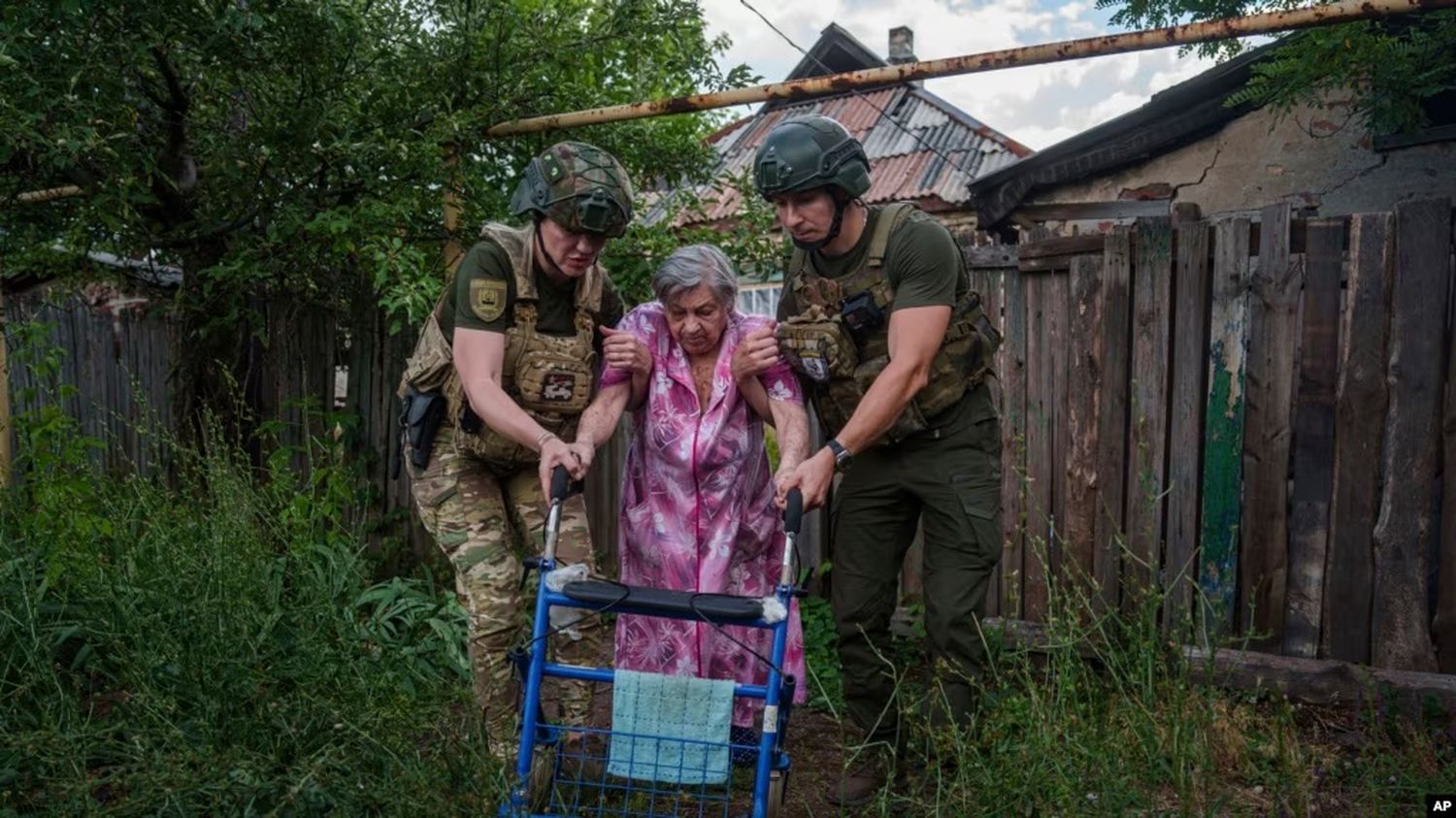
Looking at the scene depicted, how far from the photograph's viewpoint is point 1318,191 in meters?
9.13

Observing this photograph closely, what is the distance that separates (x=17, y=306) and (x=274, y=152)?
377 cm

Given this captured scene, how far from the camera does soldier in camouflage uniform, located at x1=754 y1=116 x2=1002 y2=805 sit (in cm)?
339

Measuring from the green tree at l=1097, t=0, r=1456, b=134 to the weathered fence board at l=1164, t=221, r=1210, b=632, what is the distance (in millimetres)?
3302

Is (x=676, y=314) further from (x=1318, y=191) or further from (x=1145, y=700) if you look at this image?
(x=1318, y=191)

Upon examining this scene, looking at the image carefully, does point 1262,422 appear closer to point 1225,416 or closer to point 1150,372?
point 1225,416

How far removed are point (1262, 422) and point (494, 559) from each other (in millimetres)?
2922

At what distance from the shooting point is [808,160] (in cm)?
340

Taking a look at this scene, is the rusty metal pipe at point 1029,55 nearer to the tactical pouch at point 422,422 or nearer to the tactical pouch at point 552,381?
the tactical pouch at point 552,381

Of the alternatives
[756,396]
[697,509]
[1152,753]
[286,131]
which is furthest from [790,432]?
[286,131]

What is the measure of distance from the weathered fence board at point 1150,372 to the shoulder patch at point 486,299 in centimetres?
253

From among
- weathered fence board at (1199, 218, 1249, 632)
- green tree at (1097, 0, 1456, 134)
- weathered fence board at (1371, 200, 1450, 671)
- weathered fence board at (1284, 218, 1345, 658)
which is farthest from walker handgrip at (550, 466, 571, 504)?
green tree at (1097, 0, 1456, 134)

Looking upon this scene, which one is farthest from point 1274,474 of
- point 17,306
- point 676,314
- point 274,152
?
point 17,306

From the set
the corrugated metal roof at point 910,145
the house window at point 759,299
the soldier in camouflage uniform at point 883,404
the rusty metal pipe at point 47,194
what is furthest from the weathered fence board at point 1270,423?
the house window at point 759,299

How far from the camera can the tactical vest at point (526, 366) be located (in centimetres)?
365
